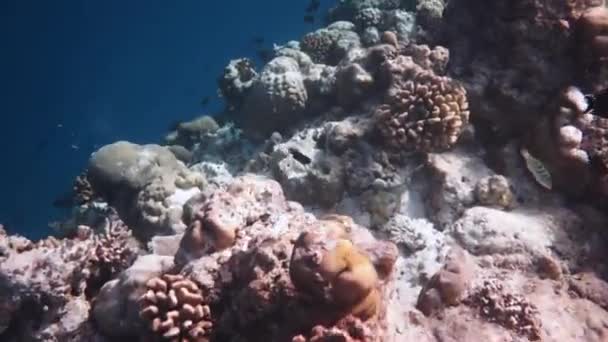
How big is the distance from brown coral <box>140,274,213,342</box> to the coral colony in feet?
0.06

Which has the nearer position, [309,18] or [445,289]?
[445,289]

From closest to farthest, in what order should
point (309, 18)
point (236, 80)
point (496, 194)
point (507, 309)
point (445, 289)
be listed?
point (507, 309), point (445, 289), point (496, 194), point (236, 80), point (309, 18)

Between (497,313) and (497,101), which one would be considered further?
(497,101)

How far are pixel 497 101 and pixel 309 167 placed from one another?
301cm

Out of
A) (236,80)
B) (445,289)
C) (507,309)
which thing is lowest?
(507,309)

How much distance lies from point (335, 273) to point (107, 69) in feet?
276

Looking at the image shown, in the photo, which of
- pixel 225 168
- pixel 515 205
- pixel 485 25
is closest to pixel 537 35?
pixel 485 25

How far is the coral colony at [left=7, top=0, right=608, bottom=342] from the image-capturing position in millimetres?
4074

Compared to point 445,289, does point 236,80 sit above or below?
above

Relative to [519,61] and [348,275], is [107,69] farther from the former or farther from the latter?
[348,275]

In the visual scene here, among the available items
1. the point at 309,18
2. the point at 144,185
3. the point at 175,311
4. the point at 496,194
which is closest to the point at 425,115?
the point at 496,194

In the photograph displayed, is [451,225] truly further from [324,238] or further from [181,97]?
[181,97]

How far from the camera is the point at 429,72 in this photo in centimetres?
698

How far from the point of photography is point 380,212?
6660 millimetres
